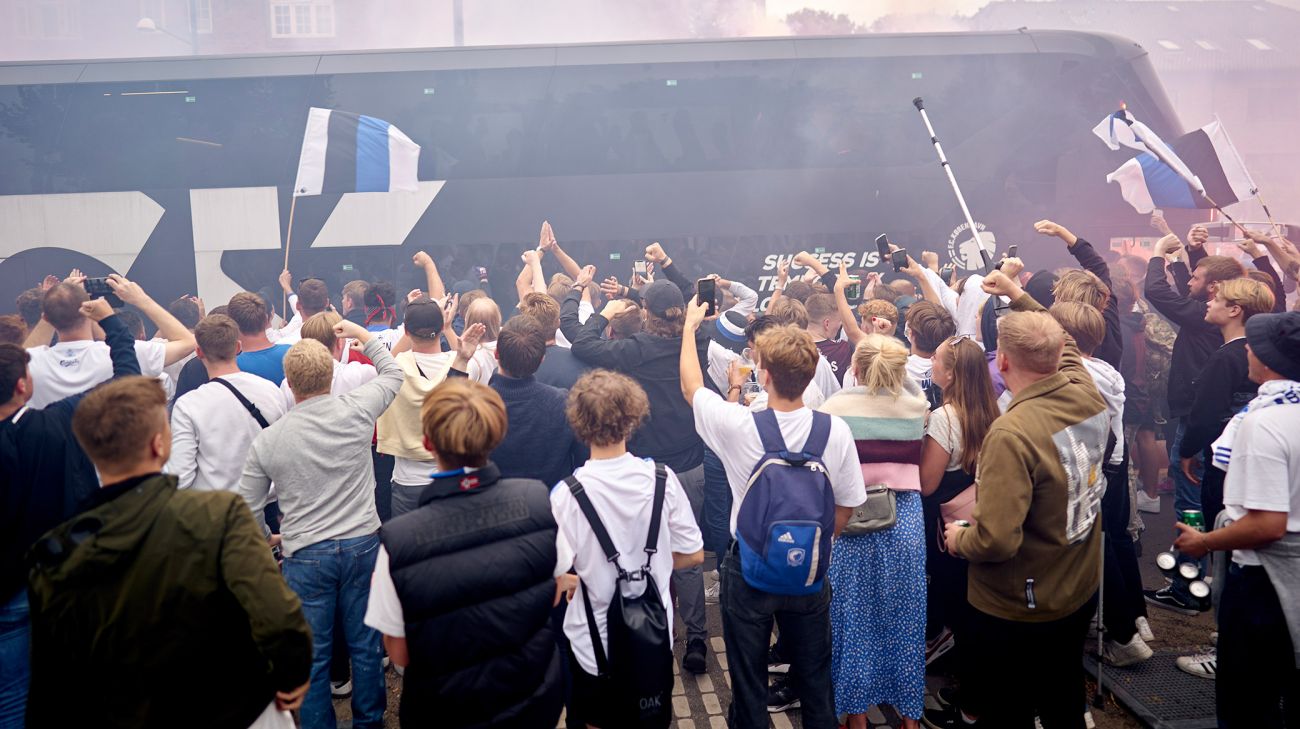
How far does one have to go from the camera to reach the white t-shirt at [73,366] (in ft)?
12.8

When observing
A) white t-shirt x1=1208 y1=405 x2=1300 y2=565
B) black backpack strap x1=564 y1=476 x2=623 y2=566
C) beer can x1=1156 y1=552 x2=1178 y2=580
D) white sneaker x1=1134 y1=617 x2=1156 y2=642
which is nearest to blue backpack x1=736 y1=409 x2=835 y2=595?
black backpack strap x1=564 y1=476 x2=623 y2=566

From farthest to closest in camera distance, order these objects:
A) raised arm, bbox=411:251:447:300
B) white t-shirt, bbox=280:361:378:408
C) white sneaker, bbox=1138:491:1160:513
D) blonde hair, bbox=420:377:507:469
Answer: white sneaker, bbox=1138:491:1160:513 < raised arm, bbox=411:251:447:300 < white t-shirt, bbox=280:361:378:408 < blonde hair, bbox=420:377:507:469

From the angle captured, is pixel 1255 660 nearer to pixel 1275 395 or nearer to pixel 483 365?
pixel 1275 395

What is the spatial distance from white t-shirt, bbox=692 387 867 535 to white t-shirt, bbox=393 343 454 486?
1500 millimetres

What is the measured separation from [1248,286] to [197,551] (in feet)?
15.2

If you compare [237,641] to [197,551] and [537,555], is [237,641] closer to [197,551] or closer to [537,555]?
[197,551]

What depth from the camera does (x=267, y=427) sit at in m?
3.35

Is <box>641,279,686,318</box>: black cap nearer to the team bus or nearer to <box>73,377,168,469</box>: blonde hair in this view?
<box>73,377,168,469</box>: blonde hair

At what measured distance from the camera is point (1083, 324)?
11.7 ft

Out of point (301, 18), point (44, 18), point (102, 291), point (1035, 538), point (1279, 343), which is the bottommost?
point (1035, 538)

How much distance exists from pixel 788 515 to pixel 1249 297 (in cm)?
285

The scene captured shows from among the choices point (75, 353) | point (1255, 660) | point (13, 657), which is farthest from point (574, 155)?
point (1255, 660)

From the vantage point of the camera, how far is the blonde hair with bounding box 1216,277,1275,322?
3.92 metres

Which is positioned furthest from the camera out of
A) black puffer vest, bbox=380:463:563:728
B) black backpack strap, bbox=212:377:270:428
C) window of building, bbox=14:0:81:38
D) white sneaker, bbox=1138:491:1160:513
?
window of building, bbox=14:0:81:38
